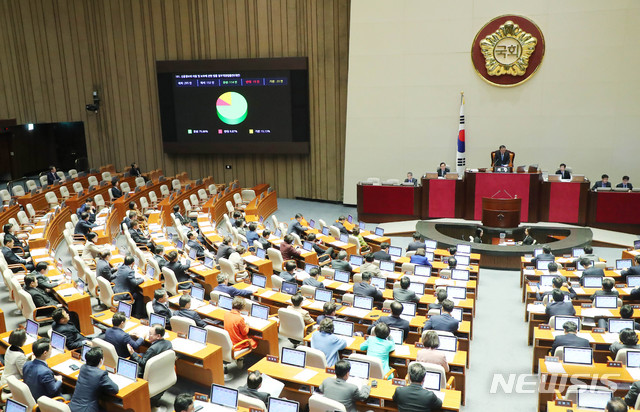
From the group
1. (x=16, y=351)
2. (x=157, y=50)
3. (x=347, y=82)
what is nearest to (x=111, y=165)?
(x=157, y=50)

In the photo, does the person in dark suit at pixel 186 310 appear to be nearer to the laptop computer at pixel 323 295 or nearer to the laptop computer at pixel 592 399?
the laptop computer at pixel 323 295

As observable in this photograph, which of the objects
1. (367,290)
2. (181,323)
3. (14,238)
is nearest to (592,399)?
(367,290)

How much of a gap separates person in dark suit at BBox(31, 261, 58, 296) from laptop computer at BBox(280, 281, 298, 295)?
155 inches

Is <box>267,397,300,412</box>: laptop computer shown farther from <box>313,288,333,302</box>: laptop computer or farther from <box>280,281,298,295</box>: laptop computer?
<box>280,281,298,295</box>: laptop computer

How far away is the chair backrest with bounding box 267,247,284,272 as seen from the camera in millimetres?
11472

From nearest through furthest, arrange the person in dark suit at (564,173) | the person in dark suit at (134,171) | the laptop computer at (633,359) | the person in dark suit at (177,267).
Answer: the laptop computer at (633,359) → the person in dark suit at (177,267) → the person in dark suit at (564,173) → the person in dark suit at (134,171)

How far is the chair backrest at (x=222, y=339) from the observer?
729 centimetres

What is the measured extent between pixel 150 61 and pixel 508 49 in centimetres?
1320

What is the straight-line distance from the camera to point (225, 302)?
8570mm

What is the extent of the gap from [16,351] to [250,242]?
21.6 ft

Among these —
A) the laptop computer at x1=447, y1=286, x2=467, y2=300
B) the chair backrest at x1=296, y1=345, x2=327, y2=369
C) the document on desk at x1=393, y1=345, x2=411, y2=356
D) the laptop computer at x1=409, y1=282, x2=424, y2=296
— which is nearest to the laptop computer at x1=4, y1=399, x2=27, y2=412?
the chair backrest at x1=296, y1=345, x2=327, y2=369

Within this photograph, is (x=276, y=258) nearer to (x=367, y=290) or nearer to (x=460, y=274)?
(x=367, y=290)

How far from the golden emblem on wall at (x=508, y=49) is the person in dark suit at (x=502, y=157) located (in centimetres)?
249

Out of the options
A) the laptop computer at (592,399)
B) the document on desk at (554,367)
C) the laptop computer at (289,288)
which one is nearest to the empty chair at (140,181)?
the laptop computer at (289,288)
